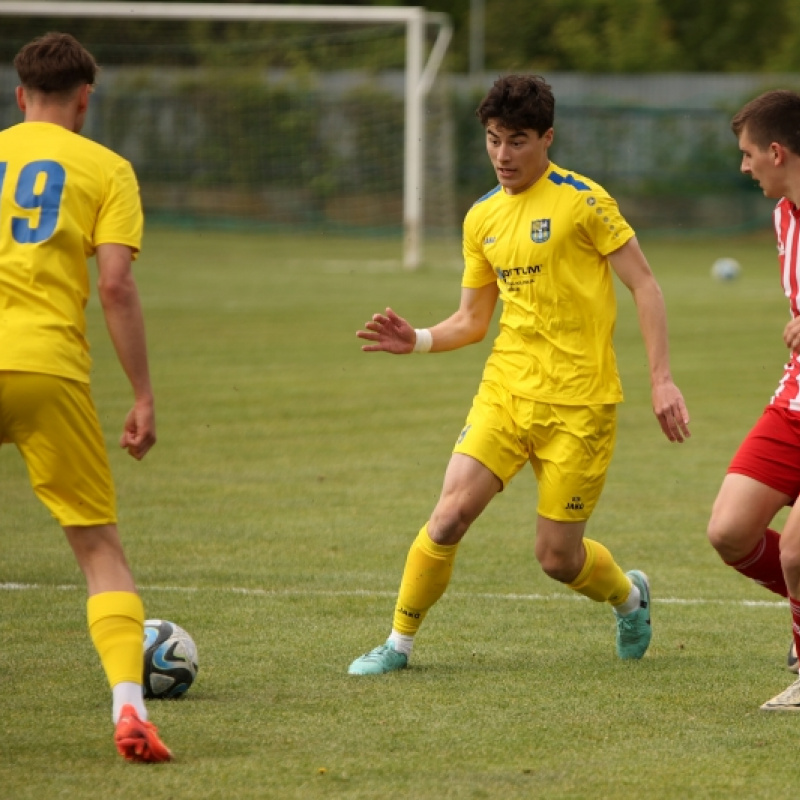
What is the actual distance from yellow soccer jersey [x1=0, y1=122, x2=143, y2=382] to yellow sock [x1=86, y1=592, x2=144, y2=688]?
65 cm

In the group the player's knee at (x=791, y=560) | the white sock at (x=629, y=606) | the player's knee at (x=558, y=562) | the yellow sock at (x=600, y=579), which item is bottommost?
the white sock at (x=629, y=606)

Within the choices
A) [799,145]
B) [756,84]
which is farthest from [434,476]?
[756,84]

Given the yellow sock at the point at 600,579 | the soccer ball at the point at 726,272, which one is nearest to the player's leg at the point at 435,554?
the yellow sock at the point at 600,579

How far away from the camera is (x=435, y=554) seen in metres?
5.68

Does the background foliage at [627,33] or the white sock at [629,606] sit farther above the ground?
the background foliage at [627,33]

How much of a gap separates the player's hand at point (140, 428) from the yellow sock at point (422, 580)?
1.44 m

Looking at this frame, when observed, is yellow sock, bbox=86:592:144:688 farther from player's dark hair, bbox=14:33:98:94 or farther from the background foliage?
the background foliage

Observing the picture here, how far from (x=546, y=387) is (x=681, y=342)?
38.6 feet

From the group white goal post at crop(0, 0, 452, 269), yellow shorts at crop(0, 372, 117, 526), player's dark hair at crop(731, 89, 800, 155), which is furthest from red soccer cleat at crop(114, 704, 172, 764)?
white goal post at crop(0, 0, 452, 269)

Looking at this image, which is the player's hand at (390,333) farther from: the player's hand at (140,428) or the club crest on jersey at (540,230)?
the player's hand at (140,428)

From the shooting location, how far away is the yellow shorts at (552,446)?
18.3 feet

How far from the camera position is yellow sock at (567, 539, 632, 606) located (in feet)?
19.0

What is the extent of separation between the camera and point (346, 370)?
579 inches

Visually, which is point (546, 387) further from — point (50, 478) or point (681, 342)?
point (681, 342)
